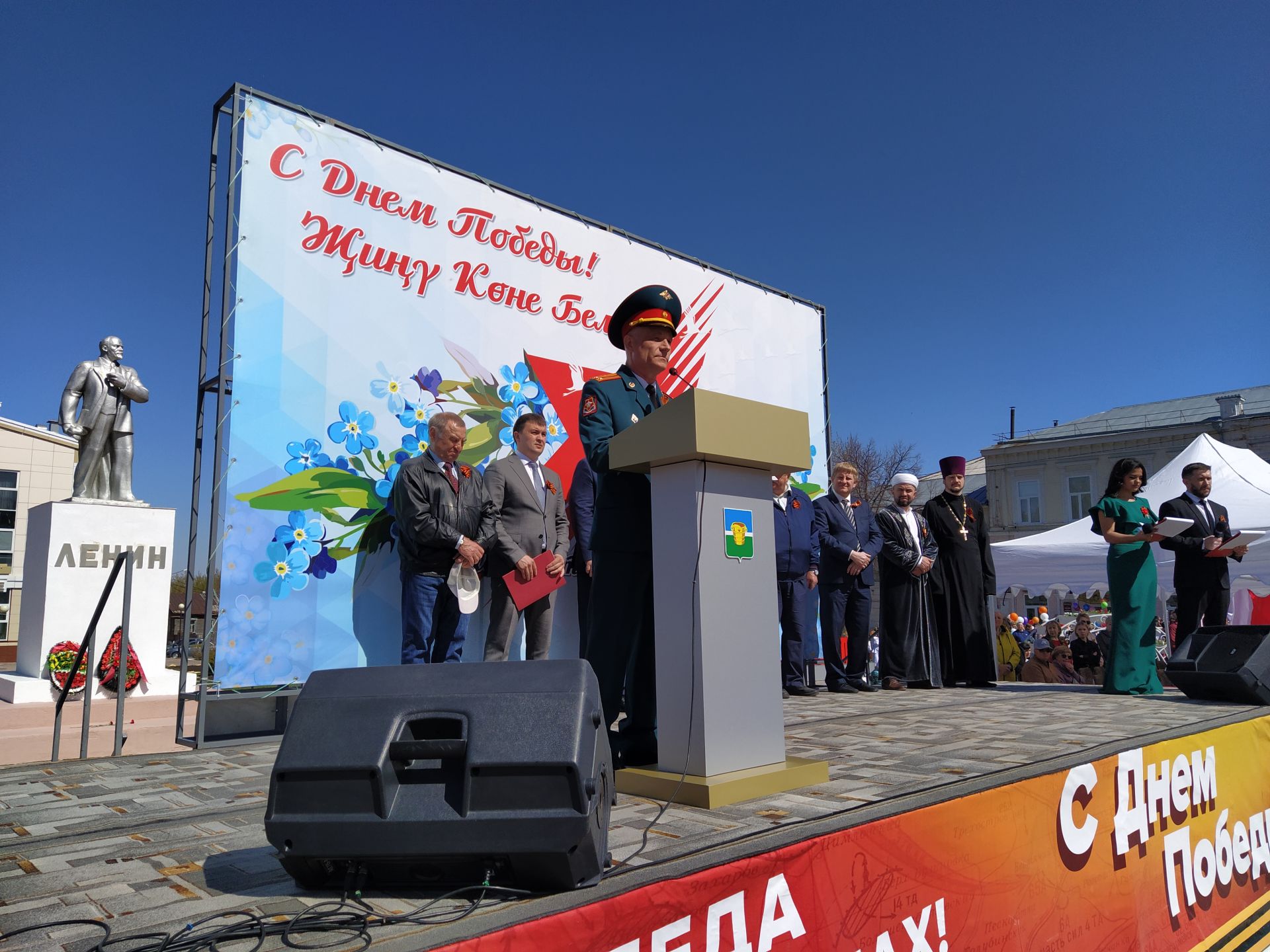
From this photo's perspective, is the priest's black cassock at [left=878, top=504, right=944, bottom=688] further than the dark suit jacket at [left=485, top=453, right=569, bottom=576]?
Yes

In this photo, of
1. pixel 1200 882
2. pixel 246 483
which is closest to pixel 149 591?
pixel 246 483

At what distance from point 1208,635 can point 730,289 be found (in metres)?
4.43

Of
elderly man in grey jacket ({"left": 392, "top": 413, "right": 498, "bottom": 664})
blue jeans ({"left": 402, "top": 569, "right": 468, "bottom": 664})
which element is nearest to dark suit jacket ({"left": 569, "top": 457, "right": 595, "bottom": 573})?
elderly man in grey jacket ({"left": 392, "top": 413, "right": 498, "bottom": 664})

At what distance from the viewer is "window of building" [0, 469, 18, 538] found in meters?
31.4

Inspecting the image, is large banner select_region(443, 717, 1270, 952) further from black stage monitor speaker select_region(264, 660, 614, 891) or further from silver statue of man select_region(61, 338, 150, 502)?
silver statue of man select_region(61, 338, 150, 502)

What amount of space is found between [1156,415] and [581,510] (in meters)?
36.4

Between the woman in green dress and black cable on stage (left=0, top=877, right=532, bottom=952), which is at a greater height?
the woman in green dress

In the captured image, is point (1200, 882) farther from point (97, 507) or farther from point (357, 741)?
point (97, 507)

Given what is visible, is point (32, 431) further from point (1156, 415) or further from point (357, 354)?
point (1156, 415)

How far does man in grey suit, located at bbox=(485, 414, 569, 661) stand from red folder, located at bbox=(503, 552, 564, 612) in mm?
25

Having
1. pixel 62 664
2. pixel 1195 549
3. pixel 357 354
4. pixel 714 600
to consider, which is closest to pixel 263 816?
pixel 714 600

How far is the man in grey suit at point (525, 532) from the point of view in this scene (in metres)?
5.00

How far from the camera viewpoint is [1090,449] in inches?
1331

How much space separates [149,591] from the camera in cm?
611
